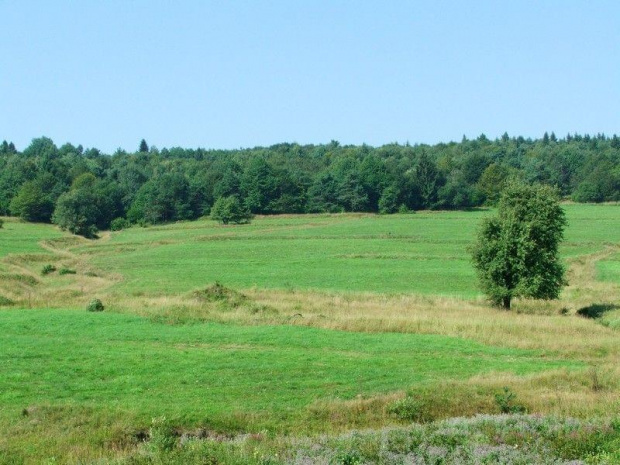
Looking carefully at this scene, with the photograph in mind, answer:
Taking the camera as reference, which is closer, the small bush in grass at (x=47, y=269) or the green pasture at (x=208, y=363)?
the green pasture at (x=208, y=363)

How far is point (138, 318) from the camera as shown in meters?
34.2

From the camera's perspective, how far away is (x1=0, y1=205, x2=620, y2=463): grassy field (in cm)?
1791

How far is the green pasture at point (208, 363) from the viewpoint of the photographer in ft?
66.4

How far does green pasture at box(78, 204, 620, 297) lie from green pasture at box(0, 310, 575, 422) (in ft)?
72.8

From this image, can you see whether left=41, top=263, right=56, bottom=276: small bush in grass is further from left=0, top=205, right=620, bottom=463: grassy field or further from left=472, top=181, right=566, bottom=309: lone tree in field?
left=472, top=181, right=566, bottom=309: lone tree in field

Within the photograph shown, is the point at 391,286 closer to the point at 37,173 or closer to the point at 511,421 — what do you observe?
the point at 511,421

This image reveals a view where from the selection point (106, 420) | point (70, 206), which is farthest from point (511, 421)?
point (70, 206)

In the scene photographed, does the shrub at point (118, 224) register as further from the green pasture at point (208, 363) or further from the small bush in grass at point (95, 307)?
the green pasture at point (208, 363)

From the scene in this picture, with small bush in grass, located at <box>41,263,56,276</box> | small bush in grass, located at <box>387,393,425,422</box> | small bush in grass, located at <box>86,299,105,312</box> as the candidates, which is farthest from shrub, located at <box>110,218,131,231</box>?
small bush in grass, located at <box>387,393,425,422</box>

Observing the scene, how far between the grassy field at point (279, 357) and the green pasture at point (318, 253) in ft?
2.47

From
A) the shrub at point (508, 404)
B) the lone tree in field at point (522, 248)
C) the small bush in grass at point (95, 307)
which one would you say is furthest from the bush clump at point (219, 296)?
the shrub at point (508, 404)

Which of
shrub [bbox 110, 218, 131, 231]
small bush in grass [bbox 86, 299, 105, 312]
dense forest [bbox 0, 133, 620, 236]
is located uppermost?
dense forest [bbox 0, 133, 620, 236]

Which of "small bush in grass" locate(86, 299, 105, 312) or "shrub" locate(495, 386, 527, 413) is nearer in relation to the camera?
"shrub" locate(495, 386, 527, 413)

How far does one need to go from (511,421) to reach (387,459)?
4286mm
